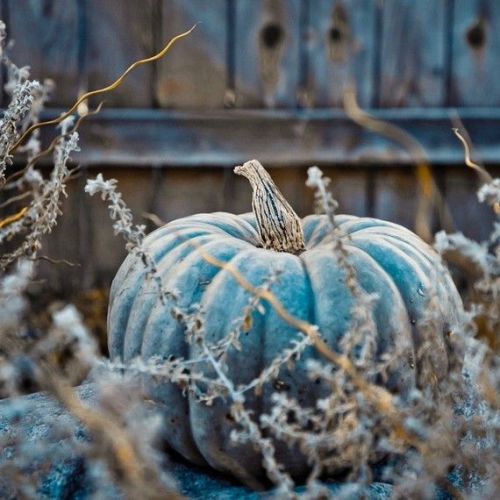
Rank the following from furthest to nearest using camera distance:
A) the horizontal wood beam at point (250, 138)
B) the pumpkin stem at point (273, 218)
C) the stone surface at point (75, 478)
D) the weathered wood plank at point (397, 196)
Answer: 1. the weathered wood plank at point (397, 196)
2. the horizontal wood beam at point (250, 138)
3. the pumpkin stem at point (273, 218)
4. the stone surface at point (75, 478)

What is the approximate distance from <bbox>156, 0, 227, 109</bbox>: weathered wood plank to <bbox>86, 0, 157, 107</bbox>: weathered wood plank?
1.8 inches

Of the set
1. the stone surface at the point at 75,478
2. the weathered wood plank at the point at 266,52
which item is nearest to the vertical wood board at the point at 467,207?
the weathered wood plank at the point at 266,52

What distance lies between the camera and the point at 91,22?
230 centimetres

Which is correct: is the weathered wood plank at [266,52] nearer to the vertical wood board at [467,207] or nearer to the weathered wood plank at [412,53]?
the weathered wood plank at [412,53]

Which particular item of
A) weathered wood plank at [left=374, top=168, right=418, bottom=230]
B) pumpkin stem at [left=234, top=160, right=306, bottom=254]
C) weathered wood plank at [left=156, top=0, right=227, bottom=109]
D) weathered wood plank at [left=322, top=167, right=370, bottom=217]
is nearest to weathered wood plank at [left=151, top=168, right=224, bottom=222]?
weathered wood plank at [left=156, top=0, right=227, bottom=109]

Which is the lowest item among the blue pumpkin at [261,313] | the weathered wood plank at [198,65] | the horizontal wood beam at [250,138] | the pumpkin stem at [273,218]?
the blue pumpkin at [261,313]

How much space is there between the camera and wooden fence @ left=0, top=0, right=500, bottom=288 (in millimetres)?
2303

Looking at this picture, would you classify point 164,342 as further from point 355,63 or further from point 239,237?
point 355,63

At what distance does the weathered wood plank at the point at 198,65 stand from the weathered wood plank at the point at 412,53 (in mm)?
436

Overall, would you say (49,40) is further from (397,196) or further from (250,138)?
(397,196)

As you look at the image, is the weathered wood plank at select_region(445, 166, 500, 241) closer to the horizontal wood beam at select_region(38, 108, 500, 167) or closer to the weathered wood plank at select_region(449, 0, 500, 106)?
the horizontal wood beam at select_region(38, 108, 500, 167)

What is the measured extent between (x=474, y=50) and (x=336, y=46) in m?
0.38

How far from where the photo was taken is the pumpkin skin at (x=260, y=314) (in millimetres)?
1179

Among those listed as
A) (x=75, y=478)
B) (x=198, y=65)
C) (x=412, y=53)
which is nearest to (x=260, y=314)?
(x=75, y=478)
